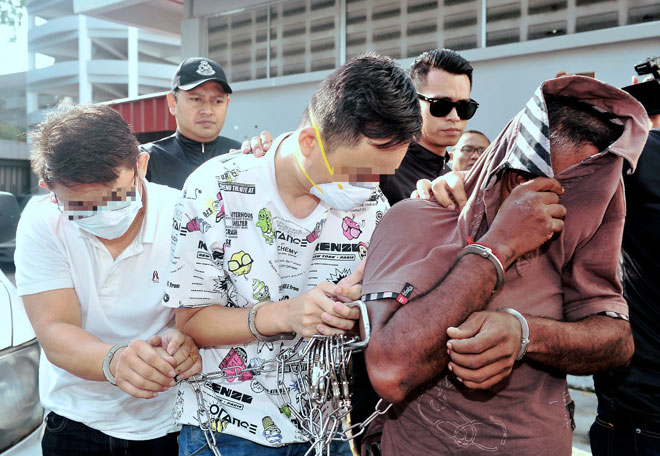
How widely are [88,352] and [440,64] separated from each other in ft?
7.90

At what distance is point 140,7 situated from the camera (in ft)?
37.1

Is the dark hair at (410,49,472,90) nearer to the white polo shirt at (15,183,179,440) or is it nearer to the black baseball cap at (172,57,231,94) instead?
the black baseball cap at (172,57,231,94)

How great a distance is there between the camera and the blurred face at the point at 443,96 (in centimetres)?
322

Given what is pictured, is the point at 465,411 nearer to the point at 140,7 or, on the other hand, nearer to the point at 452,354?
the point at 452,354

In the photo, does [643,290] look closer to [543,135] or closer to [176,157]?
[543,135]

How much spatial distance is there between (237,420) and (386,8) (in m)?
7.80

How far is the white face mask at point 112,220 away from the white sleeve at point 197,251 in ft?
1.50

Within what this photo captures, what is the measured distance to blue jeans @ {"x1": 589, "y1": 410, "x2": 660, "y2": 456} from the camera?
6.85 feet

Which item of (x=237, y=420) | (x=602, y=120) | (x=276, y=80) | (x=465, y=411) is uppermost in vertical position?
(x=276, y=80)

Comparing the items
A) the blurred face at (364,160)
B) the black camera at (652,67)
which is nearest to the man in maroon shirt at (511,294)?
the blurred face at (364,160)

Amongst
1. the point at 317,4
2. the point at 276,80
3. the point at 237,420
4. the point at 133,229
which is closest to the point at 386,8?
the point at 317,4

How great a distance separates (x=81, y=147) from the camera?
1943 millimetres

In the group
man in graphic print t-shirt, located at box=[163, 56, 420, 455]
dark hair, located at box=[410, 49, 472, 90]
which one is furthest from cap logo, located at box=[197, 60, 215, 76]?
man in graphic print t-shirt, located at box=[163, 56, 420, 455]

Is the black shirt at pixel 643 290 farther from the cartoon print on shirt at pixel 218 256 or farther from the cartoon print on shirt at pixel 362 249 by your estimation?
the cartoon print on shirt at pixel 218 256
